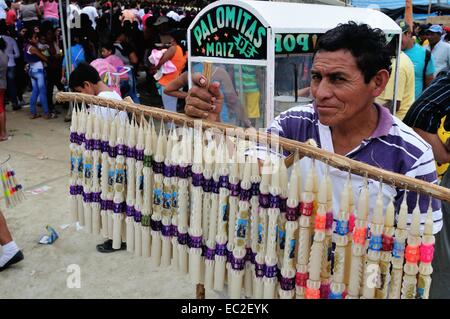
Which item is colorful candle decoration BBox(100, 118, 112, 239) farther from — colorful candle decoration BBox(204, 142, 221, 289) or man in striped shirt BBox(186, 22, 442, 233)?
colorful candle decoration BBox(204, 142, 221, 289)

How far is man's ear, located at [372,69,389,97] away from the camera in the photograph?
4.96 ft

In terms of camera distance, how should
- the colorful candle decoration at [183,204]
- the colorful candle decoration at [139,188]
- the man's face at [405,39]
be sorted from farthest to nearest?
the man's face at [405,39] → the colorful candle decoration at [139,188] → the colorful candle decoration at [183,204]

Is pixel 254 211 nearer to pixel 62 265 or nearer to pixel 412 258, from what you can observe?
pixel 412 258

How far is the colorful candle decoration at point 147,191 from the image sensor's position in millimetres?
1585

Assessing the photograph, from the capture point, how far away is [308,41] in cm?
358

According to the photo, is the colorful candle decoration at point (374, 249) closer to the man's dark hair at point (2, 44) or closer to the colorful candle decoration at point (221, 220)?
the colorful candle decoration at point (221, 220)

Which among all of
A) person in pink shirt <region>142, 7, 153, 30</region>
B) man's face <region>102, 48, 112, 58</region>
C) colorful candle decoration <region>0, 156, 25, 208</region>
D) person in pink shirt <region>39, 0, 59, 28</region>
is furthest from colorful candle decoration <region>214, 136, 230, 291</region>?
person in pink shirt <region>39, 0, 59, 28</region>

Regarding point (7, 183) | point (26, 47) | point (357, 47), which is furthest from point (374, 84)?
point (26, 47)

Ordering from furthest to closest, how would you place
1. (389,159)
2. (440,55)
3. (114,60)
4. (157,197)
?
(114,60) < (440,55) < (157,197) < (389,159)

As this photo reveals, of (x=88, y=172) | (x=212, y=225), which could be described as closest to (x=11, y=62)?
(x=88, y=172)

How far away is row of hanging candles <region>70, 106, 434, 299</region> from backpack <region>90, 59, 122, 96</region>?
4.33 m

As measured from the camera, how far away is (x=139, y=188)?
1.65m

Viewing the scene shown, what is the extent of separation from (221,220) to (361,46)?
2.42 ft

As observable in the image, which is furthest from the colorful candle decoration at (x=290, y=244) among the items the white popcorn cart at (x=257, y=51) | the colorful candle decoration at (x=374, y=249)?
the white popcorn cart at (x=257, y=51)
